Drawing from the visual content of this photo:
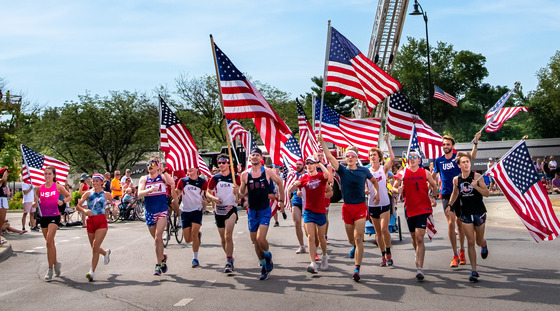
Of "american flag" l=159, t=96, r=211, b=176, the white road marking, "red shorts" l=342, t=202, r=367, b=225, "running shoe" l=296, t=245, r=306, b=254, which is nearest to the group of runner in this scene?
"red shorts" l=342, t=202, r=367, b=225

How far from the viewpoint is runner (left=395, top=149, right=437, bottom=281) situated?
30.2ft

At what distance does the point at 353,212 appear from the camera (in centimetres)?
931

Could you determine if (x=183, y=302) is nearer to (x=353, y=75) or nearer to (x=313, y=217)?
(x=313, y=217)

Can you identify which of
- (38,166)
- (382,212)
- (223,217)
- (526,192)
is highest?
(38,166)

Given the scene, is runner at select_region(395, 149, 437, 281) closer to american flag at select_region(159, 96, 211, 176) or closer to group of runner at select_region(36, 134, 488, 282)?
group of runner at select_region(36, 134, 488, 282)

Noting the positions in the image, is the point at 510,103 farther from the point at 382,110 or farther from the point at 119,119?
the point at 119,119

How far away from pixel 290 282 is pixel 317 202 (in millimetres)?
1391

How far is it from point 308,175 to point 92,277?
12.3 ft

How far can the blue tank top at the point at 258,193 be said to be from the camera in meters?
9.72

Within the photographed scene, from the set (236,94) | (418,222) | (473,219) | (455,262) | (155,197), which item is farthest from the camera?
(236,94)

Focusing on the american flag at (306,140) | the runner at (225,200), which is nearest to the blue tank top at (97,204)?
the runner at (225,200)

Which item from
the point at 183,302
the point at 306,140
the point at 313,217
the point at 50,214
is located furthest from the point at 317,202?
the point at 306,140

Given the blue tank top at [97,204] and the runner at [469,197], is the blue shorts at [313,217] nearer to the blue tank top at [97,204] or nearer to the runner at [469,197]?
the runner at [469,197]

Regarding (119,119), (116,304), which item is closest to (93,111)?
(119,119)
